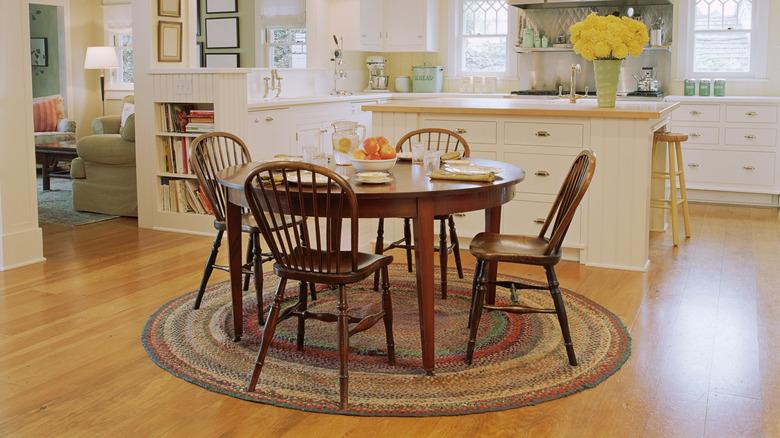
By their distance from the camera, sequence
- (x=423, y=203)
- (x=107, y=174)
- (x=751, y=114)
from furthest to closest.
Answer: (x=751, y=114), (x=107, y=174), (x=423, y=203)

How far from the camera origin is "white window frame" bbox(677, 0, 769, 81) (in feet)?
23.9

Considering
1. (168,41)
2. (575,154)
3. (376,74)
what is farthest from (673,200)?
(376,74)

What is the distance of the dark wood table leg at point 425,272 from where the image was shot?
2.94m

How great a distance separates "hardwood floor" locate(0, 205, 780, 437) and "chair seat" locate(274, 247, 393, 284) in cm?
45

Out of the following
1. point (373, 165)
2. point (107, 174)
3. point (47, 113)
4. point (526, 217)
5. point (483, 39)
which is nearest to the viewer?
point (373, 165)

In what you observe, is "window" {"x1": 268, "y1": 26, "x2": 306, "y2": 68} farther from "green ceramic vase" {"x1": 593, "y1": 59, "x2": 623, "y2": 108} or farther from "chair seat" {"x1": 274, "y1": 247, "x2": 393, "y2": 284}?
"chair seat" {"x1": 274, "y1": 247, "x2": 393, "y2": 284}

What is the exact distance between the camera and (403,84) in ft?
28.7

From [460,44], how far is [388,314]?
6010mm

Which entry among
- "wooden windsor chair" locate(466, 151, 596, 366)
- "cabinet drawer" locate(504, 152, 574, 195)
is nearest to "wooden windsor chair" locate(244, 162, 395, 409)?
"wooden windsor chair" locate(466, 151, 596, 366)

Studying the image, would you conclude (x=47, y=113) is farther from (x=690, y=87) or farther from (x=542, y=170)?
(x=690, y=87)

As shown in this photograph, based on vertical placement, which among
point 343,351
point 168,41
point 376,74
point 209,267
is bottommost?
point 343,351

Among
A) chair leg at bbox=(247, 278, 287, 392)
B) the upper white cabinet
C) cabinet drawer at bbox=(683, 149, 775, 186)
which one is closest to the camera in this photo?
chair leg at bbox=(247, 278, 287, 392)

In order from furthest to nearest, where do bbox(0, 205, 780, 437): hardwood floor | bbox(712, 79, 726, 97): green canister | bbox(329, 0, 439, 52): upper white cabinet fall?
bbox(329, 0, 439, 52): upper white cabinet
bbox(712, 79, 726, 97): green canister
bbox(0, 205, 780, 437): hardwood floor

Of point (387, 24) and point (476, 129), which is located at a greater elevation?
point (387, 24)
